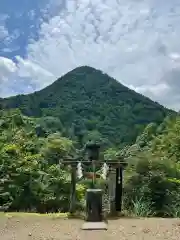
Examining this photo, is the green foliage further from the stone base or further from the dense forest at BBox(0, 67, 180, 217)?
the stone base

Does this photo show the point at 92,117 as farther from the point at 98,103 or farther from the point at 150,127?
the point at 150,127

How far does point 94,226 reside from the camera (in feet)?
23.7

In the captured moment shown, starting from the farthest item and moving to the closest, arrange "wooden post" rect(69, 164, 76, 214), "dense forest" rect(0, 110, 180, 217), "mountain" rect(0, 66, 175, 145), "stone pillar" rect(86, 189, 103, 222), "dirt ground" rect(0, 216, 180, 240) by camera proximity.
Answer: "mountain" rect(0, 66, 175, 145), "dense forest" rect(0, 110, 180, 217), "wooden post" rect(69, 164, 76, 214), "stone pillar" rect(86, 189, 103, 222), "dirt ground" rect(0, 216, 180, 240)

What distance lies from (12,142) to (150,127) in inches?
660

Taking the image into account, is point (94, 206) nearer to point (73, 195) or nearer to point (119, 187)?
point (73, 195)

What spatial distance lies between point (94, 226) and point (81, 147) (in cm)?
2309

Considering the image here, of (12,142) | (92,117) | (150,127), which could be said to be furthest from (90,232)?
(92,117)

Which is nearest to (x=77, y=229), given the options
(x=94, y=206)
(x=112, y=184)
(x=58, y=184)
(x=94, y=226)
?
(x=94, y=226)

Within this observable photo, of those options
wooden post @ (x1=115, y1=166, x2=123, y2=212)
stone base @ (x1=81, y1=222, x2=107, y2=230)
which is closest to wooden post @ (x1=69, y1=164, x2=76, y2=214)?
wooden post @ (x1=115, y1=166, x2=123, y2=212)

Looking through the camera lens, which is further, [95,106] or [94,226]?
[95,106]

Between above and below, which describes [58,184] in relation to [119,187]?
below

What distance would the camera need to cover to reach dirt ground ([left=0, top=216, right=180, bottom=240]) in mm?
6625

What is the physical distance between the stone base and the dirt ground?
10 cm

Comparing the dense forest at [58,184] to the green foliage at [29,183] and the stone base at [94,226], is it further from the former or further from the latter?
the stone base at [94,226]
